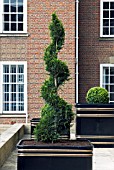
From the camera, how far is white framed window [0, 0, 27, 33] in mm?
22766

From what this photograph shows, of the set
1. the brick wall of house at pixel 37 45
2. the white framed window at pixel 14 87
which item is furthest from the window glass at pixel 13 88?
the brick wall of house at pixel 37 45

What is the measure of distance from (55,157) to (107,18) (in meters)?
16.5

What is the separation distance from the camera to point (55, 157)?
8.29m

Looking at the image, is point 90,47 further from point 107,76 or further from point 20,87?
point 20,87

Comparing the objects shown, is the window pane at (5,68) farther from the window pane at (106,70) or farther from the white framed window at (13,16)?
the window pane at (106,70)

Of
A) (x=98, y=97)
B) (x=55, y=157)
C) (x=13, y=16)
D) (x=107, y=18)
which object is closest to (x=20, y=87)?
(x=13, y=16)

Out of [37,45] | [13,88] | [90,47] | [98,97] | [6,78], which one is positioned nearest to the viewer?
[98,97]

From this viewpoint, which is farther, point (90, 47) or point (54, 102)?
point (90, 47)

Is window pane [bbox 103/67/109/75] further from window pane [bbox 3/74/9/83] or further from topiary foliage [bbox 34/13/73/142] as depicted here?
topiary foliage [bbox 34/13/73/142]

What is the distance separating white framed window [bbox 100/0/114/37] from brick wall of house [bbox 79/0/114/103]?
198 mm

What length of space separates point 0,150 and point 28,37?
12.6 meters

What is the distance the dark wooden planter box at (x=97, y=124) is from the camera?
588 inches

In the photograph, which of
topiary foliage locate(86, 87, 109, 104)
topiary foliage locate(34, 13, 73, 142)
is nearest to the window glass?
topiary foliage locate(86, 87, 109, 104)

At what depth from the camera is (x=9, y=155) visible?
12.5 m
